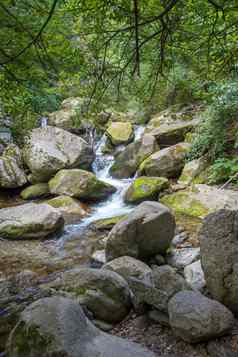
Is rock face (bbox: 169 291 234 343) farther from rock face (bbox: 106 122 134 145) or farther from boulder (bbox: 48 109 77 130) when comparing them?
boulder (bbox: 48 109 77 130)

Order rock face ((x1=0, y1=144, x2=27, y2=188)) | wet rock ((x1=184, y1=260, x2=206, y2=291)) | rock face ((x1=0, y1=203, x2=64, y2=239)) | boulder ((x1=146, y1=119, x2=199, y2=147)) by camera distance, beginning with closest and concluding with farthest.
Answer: wet rock ((x1=184, y1=260, x2=206, y2=291)), rock face ((x1=0, y1=203, x2=64, y2=239)), rock face ((x1=0, y1=144, x2=27, y2=188)), boulder ((x1=146, y1=119, x2=199, y2=147))

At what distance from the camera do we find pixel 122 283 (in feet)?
11.3

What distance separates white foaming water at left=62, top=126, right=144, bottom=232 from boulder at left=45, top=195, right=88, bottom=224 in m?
0.25

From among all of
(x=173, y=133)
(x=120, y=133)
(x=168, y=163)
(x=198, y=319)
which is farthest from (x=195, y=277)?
(x=120, y=133)

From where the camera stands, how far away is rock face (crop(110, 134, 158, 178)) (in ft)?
34.6

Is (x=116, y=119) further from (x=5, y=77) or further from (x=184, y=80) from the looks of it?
(x=5, y=77)

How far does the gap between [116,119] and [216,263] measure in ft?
42.5

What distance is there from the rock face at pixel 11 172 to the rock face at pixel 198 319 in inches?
342

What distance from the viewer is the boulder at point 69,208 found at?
8234 mm

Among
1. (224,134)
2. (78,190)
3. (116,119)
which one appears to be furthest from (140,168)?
(116,119)

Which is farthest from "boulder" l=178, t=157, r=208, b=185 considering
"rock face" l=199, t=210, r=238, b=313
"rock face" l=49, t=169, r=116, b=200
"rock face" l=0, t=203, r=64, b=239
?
"rock face" l=199, t=210, r=238, b=313

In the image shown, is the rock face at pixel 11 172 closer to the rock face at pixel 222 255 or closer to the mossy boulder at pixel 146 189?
the mossy boulder at pixel 146 189

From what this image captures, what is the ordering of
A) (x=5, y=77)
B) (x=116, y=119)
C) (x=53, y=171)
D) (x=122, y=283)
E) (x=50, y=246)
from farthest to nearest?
1. (x=116, y=119)
2. (x=53, y=171)
3. (x=50, y=246)
4. (x=122, y=283)
5. (x=5, y=77)

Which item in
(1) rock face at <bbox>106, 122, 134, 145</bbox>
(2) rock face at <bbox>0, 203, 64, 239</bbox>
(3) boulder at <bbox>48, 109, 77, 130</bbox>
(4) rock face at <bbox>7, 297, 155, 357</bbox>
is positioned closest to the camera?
(4) rock face at <bbox>7, 297, 155, 357</bbox>
